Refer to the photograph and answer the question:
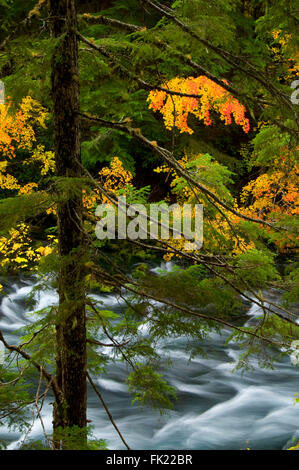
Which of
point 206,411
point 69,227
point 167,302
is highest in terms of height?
point 69,227

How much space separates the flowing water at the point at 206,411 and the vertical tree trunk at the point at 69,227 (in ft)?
11.0

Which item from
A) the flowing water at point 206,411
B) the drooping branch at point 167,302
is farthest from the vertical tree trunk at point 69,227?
the flowing water at point 206,411

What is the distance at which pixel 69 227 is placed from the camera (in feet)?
11.4

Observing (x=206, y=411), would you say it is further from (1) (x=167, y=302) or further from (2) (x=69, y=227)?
(2) (x=69, y=227)

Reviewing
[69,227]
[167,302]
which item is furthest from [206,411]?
[69,227]

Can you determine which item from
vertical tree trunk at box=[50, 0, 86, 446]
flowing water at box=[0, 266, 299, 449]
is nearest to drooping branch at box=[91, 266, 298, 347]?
vertical tree trunk at box=[50, 0, 86, 446]

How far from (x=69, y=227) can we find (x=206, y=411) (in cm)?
693

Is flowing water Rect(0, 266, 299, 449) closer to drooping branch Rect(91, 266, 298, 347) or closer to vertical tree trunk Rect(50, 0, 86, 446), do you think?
vertical tree trunk Rect(50, 0, 86, 446)

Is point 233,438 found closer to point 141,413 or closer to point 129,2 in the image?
point 141,413

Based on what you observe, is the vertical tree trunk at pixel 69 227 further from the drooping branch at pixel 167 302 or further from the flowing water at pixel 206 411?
the flowing water at pixel 206 411

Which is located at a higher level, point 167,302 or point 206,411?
point 167,302

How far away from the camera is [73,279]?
10.6ft

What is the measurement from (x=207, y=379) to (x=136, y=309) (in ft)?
24.6

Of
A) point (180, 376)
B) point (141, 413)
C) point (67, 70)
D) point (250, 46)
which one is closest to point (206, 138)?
point (250, 46)
